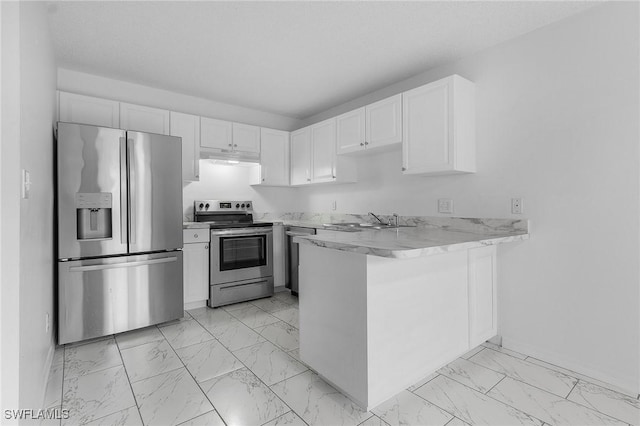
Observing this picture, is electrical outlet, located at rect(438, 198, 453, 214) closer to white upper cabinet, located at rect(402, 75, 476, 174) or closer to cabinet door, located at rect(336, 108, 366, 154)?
white upper cabinet, located at rect(402, 75, 476, 174)

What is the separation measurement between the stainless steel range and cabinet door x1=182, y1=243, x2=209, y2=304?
55mm

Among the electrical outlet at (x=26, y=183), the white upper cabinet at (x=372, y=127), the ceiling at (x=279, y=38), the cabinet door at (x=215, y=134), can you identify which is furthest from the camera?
the cabinet door at (x=215, y=134)

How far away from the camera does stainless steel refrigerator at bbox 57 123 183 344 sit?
8.23ft

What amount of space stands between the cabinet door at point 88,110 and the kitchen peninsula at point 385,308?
256 centimetres

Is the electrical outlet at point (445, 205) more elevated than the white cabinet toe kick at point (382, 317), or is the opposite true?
the electrical outlet at point (445, 205)

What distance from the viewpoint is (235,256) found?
358 centimetres

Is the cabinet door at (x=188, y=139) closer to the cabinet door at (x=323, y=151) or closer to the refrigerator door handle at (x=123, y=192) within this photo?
the refrigerator door handle at (x=123, y=192)

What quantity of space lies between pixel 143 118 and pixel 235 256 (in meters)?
1.76

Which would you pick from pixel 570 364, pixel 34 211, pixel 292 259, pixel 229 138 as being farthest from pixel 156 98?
pixel 570 364

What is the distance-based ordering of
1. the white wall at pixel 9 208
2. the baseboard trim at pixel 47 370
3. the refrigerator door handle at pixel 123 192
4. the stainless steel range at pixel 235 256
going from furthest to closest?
1. the stainless steel range at pixel 235 256
2. the refrigerator door handle at pixel 123 192
3. the baseboard trim at pixel 47 370
4. the white wall at pixel 9 208

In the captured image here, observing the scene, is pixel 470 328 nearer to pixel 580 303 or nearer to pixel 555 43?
pixel 580 303

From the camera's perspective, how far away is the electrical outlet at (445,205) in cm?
284

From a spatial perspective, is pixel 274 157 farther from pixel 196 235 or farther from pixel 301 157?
pixel 196 235

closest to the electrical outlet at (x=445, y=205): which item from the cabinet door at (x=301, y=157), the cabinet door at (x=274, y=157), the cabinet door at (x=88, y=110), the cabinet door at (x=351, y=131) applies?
the cabinet door at (x=351, y=131)
